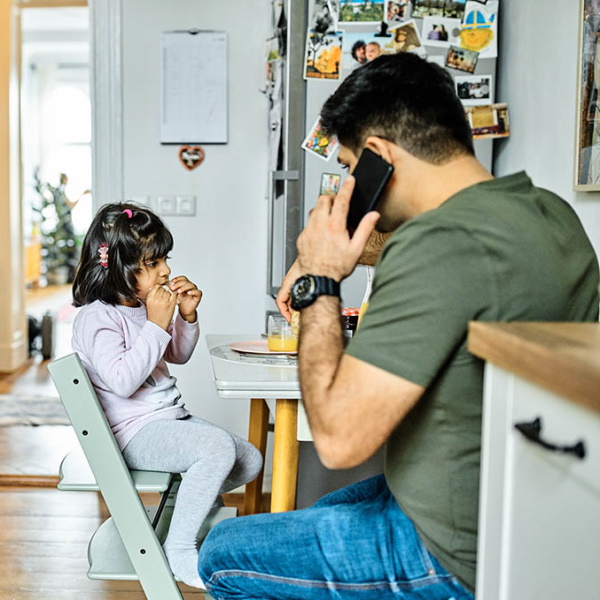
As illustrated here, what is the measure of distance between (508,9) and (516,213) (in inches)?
70.5

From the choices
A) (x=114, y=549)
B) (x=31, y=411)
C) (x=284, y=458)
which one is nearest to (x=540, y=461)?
(x=284, y=458)

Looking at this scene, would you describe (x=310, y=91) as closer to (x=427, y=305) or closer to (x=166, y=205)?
(x=166, y=205)

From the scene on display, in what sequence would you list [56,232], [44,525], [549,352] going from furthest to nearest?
1. [56,232]
2. [44,525]
3. [549,352]

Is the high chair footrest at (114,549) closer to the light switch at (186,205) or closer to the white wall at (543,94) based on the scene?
the white wall at (543,94)

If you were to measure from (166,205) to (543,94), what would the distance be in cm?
→ 160

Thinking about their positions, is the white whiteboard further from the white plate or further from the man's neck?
the man's neck

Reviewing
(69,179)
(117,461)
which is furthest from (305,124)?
(69,179)

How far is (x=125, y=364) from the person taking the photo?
6.39 ft

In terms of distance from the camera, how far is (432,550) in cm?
112

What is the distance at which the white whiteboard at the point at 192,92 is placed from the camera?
3377 millimetres

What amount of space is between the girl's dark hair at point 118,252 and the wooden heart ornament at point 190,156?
1291 millimetres

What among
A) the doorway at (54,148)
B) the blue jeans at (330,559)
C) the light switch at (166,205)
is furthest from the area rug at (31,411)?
the doorway at (54,148)

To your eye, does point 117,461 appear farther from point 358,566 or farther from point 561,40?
point 561,40

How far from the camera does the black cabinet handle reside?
741 mm
